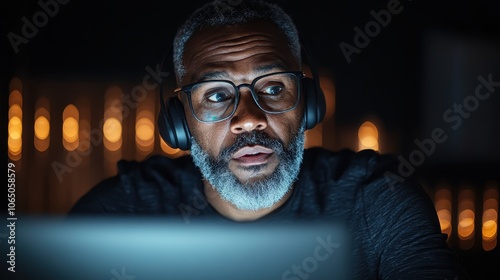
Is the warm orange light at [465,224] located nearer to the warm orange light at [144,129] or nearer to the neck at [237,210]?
the warm orange light at [144,129]

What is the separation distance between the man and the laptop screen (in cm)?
45

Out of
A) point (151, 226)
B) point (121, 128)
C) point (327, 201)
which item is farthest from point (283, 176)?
point (121, 128)

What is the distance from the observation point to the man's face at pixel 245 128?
120 centimetres

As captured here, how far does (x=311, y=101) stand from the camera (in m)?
1.30

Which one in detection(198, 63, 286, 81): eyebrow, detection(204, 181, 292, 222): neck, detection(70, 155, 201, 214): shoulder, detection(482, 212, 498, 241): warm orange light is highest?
detection(198, 63, 286, 81): eyebrow

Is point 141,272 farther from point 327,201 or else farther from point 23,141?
point 23,141

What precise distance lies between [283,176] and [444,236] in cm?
33

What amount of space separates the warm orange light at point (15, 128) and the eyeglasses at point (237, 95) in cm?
124

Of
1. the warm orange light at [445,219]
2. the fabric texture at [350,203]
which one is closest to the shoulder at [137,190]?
the fabric texture at [350,203]

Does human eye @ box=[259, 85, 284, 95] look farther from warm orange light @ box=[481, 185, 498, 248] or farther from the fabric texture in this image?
warm orange light @ box=[481, 185, 498, 248]

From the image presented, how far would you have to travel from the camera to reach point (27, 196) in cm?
243

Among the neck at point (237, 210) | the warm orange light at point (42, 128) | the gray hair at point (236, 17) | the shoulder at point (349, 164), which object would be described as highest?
the gray hair at point (236, 17)

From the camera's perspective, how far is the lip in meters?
1.18

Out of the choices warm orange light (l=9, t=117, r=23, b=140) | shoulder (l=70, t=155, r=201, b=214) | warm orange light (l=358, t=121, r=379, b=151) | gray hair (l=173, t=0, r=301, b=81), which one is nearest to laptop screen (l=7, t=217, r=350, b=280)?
shoulder (l=70, t=155, r=201, b=214)
